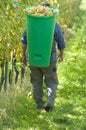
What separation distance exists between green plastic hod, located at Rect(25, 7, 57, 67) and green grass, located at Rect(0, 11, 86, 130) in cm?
89

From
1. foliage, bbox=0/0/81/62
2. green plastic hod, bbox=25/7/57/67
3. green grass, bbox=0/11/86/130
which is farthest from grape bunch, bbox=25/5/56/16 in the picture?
green grass, bbox=0/11/86/130

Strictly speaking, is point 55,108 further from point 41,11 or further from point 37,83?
point 41,11

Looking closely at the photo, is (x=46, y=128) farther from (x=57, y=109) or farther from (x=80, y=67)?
(x=80, y=67)

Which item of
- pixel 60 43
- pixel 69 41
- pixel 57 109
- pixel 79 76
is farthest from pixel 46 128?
pixel 69 41

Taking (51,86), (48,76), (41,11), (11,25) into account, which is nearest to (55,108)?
(51,86)

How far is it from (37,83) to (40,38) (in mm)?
1238

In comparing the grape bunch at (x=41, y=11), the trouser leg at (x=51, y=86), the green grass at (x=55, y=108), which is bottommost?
the green grass at (x=55, y=108)

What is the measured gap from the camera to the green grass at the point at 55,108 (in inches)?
267

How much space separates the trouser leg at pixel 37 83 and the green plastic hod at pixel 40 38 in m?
0.54

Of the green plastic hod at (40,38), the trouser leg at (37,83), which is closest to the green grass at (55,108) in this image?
the trouser leg at (37,83)

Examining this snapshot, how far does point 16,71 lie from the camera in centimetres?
767

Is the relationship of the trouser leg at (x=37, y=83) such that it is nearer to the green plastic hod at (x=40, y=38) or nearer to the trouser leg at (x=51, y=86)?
the trouser leg at (x=51, y=86)

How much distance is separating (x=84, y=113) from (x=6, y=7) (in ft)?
7.32

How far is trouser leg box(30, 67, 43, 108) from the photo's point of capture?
721 cm
